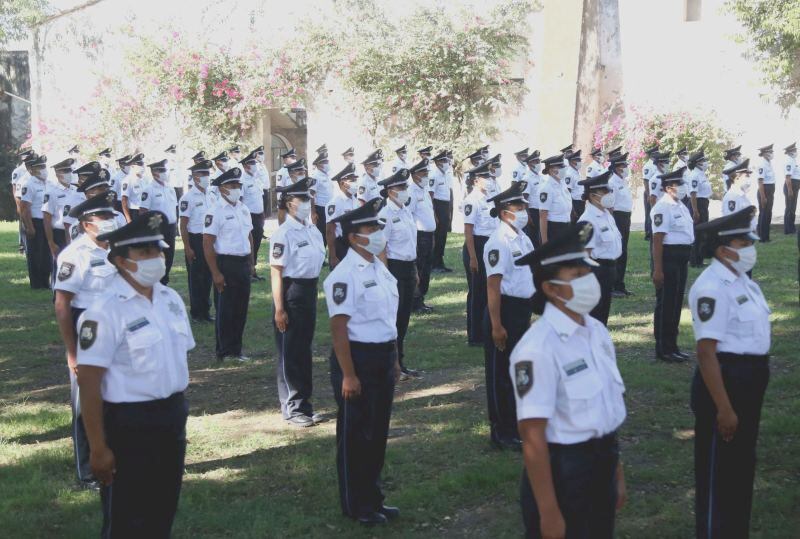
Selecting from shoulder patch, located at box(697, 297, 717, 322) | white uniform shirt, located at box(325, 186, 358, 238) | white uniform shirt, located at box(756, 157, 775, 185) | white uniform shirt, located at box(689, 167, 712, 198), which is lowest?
shoulder patch, located at box(697, 297, 717, 322)

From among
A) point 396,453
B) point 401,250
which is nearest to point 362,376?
point 396,453

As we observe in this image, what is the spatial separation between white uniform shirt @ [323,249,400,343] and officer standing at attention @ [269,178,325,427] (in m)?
1.96

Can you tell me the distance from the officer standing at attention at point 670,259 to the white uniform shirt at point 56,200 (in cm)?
766

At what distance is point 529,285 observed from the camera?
6688 millimetres

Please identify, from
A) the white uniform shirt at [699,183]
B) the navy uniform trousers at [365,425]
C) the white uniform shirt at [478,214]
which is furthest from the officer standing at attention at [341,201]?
the white uniform shirt at [699,183]

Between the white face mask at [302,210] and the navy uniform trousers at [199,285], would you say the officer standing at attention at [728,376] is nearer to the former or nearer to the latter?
the white face mask at [302,210]

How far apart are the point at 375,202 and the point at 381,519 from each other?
2.03 meters

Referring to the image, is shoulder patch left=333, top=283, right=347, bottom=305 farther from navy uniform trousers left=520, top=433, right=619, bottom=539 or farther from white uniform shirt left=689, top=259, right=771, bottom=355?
navy uniform trousers left=520, top=433, right=619, bottom=539

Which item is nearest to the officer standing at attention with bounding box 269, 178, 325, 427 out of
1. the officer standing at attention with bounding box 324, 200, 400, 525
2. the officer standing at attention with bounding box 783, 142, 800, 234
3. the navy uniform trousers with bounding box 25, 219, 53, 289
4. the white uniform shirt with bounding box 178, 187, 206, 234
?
the officer standing at attention with bounding box 324, 200, 400, 525

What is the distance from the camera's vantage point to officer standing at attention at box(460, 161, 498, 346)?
1006cm

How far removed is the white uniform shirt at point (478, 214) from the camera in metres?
10.3

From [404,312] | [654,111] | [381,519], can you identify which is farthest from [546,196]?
[654,111]

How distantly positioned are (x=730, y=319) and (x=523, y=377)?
5.35 ft

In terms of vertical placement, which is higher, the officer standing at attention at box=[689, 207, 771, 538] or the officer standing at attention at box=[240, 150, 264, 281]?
the officer standing at attention at box=[240, 150, 264, 281]
